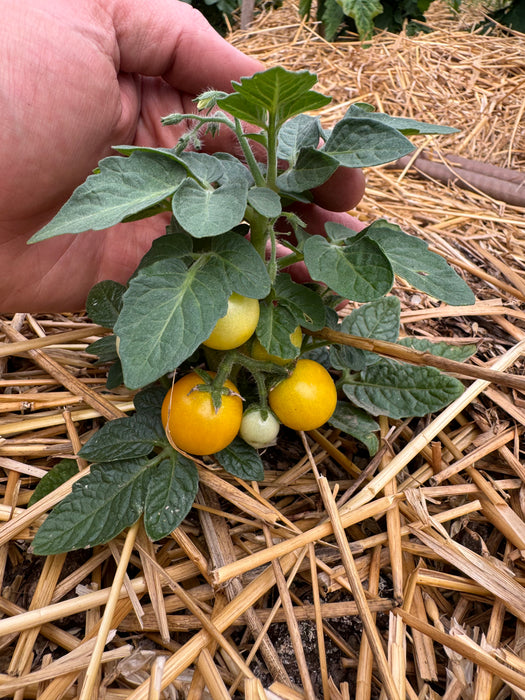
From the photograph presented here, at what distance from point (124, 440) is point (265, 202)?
0.49 meters

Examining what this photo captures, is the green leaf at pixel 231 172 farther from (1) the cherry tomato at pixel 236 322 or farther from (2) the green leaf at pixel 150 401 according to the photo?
(2) the green leaf at pixel 150 401

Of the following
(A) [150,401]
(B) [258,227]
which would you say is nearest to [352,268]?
(B) [258,227]

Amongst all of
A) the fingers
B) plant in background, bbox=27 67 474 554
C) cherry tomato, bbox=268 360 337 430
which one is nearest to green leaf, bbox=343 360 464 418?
plant in background, bbox=27 67 474 554

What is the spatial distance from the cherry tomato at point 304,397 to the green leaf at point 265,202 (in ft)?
1.00

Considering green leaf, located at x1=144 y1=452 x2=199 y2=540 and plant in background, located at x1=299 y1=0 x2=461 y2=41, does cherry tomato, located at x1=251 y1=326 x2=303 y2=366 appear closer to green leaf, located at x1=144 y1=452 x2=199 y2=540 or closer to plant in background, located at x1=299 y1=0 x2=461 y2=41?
green leaf, located at x1=144 y1=452 x2=199 y2=540

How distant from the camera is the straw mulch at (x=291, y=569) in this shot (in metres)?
0.76

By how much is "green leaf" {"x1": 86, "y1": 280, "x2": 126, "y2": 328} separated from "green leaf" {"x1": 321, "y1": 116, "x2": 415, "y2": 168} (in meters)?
0.50

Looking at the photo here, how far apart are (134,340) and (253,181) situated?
423mm

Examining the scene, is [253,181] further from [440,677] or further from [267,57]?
[267,57]

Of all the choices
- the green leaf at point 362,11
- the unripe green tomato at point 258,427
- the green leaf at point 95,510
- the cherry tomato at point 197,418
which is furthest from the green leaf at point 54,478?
the green leaf at point 362,11

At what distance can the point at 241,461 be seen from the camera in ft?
3.16

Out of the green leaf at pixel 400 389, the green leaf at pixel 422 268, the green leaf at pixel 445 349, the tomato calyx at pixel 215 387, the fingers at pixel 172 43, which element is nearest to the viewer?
the green leaf at pixel 422 268

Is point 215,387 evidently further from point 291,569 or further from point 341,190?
point 341,190

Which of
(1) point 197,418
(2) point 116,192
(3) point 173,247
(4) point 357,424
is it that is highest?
(2) point 116,192
